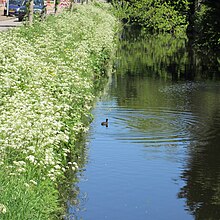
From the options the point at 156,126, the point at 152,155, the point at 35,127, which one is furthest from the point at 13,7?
the point at 35,127

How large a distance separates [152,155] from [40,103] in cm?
486

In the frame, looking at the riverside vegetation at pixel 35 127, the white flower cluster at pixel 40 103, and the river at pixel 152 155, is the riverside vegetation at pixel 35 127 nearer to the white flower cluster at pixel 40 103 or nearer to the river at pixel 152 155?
the white flower cluster at pixel 40 103

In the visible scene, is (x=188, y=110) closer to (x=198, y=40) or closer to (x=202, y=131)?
(x=202, y=131)

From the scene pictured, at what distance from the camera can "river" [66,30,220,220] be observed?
1202cm

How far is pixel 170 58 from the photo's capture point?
41.2 metres

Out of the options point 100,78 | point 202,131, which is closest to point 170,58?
point 100,78

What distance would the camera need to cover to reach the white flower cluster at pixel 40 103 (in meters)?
9.26

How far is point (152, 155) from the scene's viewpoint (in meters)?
15.7

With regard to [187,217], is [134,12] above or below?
above

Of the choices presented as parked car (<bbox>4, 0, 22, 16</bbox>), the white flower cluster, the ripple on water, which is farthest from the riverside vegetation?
parked car (<bbox>4, 0, 22, 16</bbox>)

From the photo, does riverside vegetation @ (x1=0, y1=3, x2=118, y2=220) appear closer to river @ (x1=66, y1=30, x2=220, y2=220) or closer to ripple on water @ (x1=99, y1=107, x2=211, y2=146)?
river @ (x1=66, y1=30, x2=220, y2=220)

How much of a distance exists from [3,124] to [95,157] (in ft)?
19.2

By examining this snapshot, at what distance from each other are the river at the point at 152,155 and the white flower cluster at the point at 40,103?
0.81 meters

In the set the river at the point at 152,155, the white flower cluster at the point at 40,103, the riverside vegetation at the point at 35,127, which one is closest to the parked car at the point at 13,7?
the river at the point at 152,155
